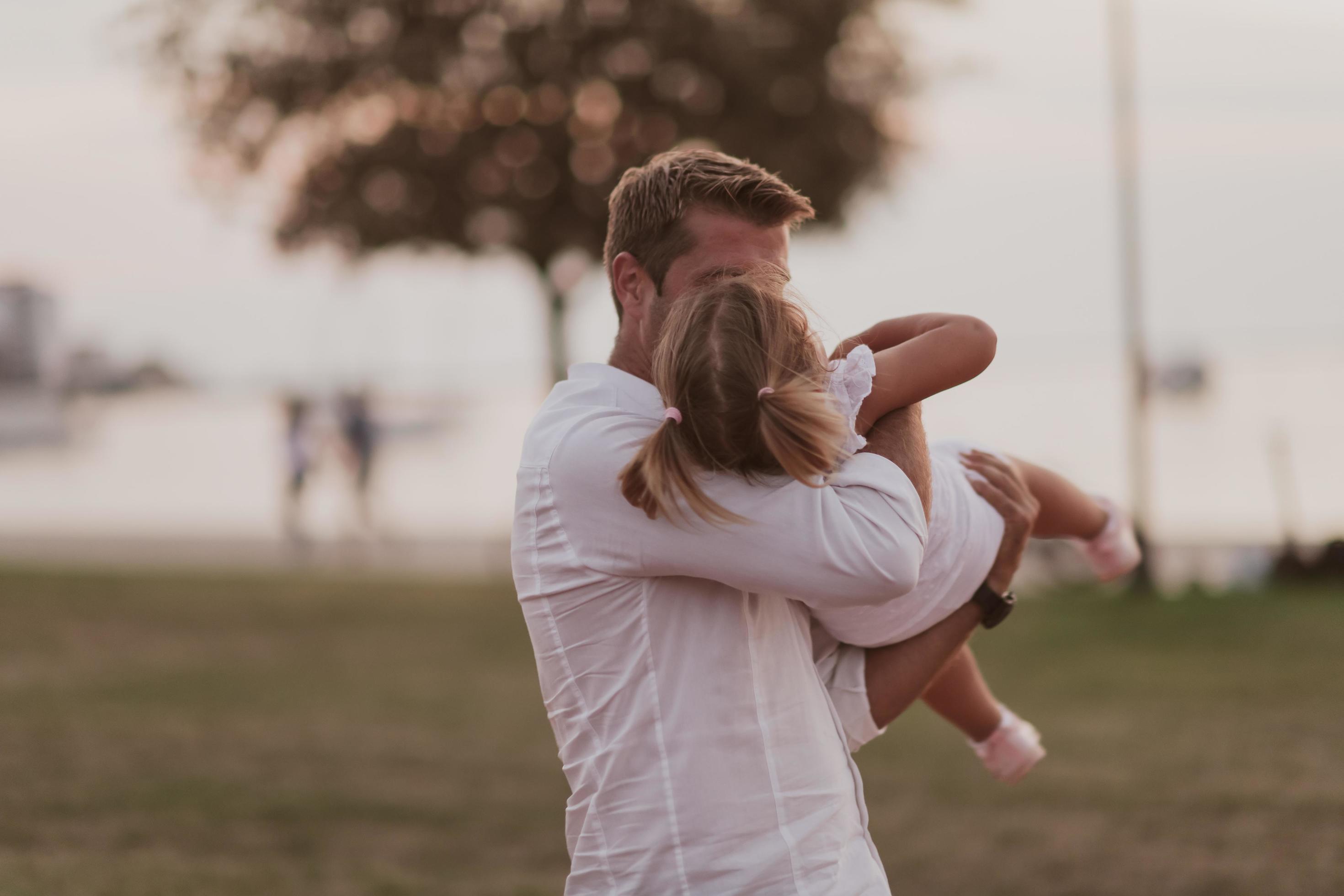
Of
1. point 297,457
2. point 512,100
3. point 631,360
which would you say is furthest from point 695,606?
point 297,457

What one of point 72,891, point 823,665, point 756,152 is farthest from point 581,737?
point 756,152

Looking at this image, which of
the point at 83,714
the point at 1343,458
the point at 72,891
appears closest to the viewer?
the point at 72,891

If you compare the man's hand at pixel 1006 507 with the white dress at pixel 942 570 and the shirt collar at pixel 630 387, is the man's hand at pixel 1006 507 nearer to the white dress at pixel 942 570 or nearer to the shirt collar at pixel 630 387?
the white dress at pixel 942 570

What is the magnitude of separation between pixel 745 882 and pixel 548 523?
2.02ft

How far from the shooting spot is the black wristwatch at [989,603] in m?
2.52

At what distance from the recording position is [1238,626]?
12023 mm

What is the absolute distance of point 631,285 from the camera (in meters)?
2.24

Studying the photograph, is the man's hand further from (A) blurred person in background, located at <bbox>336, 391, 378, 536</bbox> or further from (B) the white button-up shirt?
(A) blurred person in background, located at <bbox>336, 391, 378, 536</bbox>

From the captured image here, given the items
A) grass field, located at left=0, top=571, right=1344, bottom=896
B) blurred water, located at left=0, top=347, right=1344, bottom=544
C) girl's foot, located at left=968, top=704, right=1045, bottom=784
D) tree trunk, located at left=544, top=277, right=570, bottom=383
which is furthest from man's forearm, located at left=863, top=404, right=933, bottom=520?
tree trunk, located at left=544, top=277, right=570, bottom=383

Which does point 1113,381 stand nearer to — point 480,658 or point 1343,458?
point 1343,458

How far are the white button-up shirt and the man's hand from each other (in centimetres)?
56

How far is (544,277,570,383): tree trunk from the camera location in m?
16.5

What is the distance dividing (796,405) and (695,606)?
0.37 metres

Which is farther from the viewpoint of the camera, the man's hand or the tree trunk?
the tree trunk
